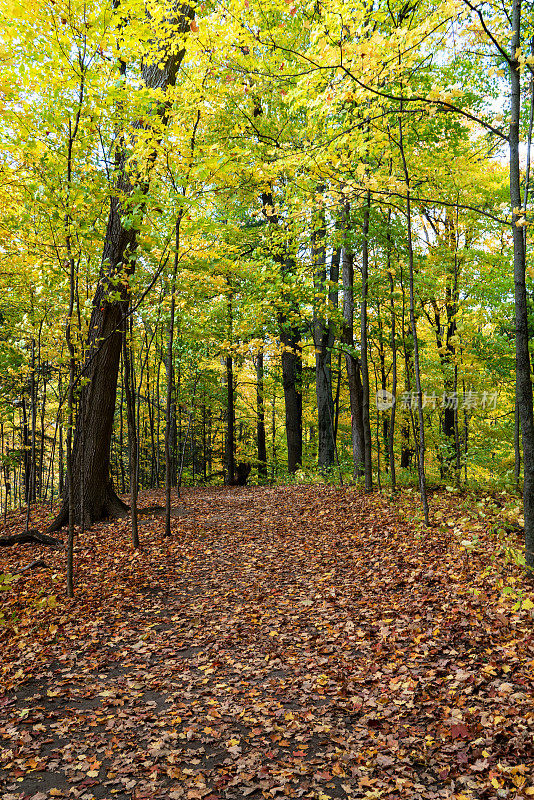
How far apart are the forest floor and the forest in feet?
0.08

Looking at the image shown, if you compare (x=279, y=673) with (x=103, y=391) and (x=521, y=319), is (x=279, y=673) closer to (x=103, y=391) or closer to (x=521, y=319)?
(x=521, y=319)

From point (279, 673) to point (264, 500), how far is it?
28.8 ft

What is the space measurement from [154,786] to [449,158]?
11.4 m

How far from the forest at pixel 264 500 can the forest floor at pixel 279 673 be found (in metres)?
0.03

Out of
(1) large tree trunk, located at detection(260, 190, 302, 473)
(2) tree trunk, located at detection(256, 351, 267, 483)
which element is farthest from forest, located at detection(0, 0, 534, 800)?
(2) tree trunk, located at detection(256, 351, 267, 483)

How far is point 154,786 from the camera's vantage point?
305cm

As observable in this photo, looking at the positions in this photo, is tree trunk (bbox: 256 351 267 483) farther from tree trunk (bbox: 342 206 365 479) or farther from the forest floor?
the forest floor

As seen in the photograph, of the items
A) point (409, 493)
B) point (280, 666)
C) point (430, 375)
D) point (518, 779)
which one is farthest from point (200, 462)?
point (518, 779)

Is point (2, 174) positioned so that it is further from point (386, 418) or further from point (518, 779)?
point (386, 418)

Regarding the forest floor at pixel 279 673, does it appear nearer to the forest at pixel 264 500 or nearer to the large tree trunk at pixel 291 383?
the forest at pixel 264 500

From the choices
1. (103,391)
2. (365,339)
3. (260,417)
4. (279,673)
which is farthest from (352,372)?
(260,417)

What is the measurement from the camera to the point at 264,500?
13211mm

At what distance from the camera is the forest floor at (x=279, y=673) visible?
3.08 metres

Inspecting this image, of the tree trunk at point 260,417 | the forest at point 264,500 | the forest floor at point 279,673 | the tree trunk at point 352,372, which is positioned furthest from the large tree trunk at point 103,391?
the tree trunk at point 260,417
